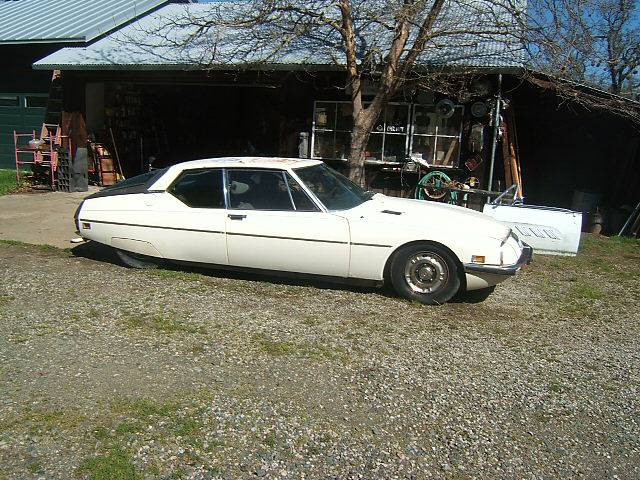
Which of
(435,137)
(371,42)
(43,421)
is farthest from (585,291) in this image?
(371,42)

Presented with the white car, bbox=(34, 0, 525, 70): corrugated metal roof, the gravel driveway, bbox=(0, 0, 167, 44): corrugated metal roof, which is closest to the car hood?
the white car

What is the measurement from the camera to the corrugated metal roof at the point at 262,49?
10547 mm

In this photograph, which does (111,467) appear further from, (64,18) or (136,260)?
→ (64,18)

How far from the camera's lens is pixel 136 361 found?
4.46 metres

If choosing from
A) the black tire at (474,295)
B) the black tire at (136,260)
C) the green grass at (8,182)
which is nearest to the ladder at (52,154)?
the green grass at (8,182)

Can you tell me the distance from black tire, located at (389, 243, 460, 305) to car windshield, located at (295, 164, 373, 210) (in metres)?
0.85

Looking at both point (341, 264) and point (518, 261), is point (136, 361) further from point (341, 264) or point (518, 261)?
point (518, 261)

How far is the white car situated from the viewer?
19.5 ft

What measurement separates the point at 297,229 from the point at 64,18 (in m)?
13.6

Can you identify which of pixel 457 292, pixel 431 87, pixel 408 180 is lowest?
pixel 457 292

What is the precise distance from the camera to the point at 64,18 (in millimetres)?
16500

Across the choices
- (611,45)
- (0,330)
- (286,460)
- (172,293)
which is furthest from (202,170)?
(611,45)

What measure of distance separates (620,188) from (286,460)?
10.9 metres

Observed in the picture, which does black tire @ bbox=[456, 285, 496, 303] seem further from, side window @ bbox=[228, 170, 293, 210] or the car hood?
side window @ bbox=[228, 170, 293, 210]
